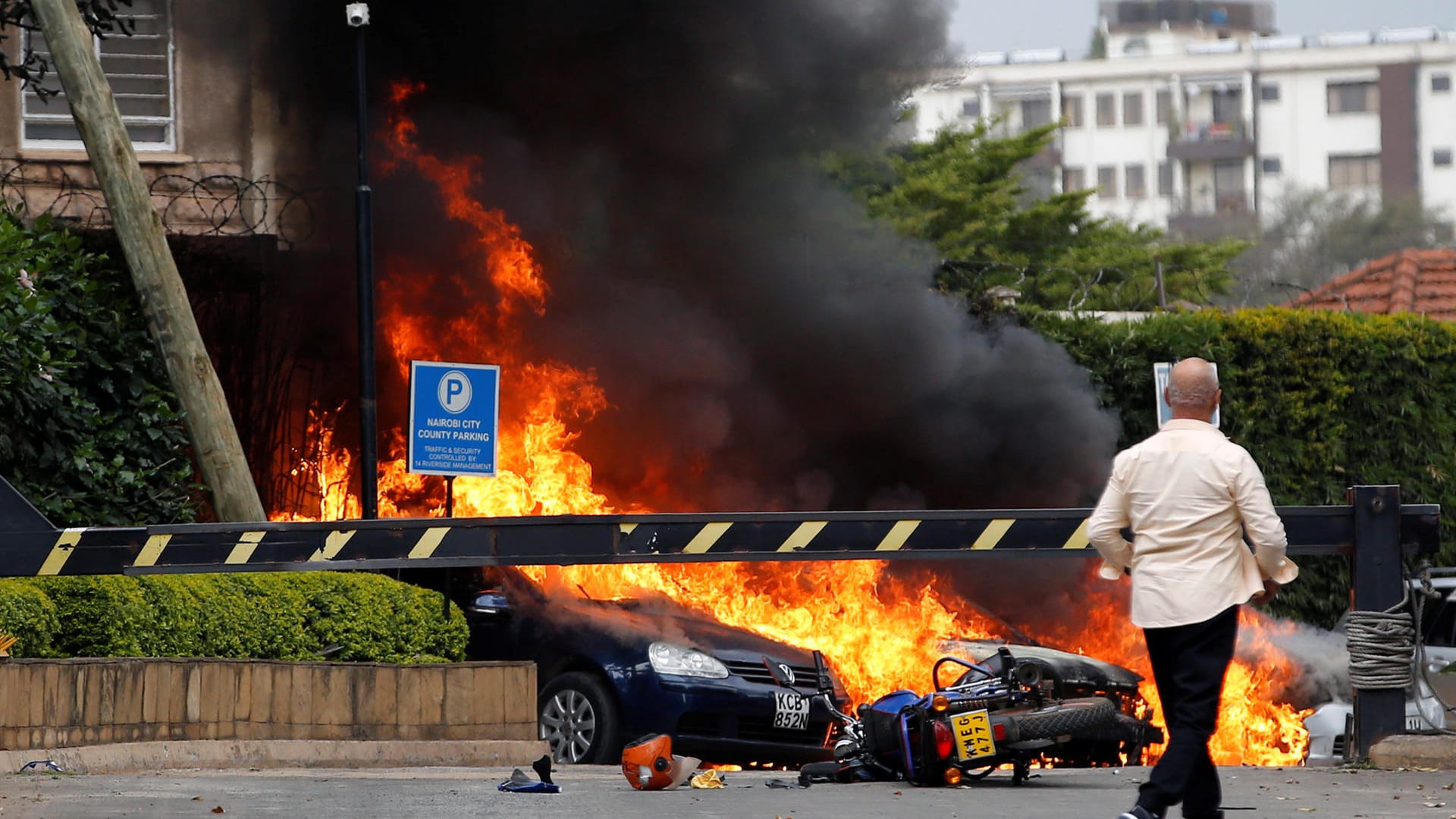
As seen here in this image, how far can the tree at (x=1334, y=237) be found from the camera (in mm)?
64750

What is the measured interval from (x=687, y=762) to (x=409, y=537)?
5.92ft

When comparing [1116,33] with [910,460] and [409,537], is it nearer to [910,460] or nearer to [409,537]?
[910,460]

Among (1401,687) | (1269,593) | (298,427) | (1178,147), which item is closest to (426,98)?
(298,427)

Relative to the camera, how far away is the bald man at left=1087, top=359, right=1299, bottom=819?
19.2ft

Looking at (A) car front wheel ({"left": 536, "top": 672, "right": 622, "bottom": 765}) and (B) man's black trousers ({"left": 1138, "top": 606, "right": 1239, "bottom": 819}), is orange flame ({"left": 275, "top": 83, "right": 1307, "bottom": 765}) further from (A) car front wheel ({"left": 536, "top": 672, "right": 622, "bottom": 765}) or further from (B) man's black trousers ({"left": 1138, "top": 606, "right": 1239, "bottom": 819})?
(B) man's black trousers ({"left": 1138, "top": 606, "right": 1239, "bottom": 819})

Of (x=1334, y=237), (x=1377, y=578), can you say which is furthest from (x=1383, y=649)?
(x=1334, y=237)

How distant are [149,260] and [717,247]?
7388 millimetres

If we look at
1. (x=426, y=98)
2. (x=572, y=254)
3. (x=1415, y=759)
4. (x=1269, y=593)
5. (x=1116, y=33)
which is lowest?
(x=1415, y=759)

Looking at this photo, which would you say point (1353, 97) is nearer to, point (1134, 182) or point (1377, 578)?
point (1134, 182)

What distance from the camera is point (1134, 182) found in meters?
85.6

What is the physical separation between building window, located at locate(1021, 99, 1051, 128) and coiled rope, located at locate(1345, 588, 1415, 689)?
78430 millimetres

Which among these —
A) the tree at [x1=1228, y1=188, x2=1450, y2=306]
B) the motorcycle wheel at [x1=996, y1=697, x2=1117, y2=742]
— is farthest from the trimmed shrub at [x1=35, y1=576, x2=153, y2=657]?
the tree at [x1=1228, y1=188, x2=1450, y2=306]

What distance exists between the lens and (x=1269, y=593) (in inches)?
241

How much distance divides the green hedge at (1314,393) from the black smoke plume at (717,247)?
0.51 meters
